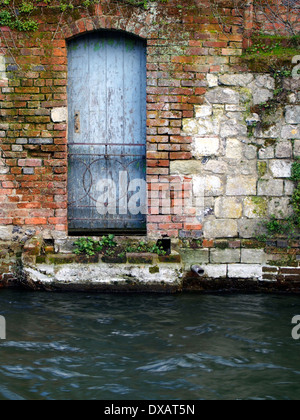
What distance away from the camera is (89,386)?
9.31 feet

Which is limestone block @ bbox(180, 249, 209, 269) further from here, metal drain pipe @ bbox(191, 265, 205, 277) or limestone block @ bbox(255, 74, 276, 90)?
limestone block @ bbox(255, 74, 276, 90)

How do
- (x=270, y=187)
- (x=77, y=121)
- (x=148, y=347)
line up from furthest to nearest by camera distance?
1. (x=77, y=121)
2. (x=270, y=187)
3. (x=148, y=347)

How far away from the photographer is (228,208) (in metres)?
4.79

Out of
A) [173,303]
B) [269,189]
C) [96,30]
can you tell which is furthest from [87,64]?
[173,303]

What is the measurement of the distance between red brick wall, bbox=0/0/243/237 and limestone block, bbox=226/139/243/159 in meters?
0.42

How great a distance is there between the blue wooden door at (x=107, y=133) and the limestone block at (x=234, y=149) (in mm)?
940

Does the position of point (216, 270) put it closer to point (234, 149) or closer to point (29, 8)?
point (234, 149)

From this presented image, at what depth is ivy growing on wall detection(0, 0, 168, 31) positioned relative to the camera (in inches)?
180

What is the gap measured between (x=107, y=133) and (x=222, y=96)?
132 cm

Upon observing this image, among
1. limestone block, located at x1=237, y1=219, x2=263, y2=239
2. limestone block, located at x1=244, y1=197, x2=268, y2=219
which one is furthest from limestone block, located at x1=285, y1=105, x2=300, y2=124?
limestone block, located at x1=237, y1=219, x2=263, y2=239

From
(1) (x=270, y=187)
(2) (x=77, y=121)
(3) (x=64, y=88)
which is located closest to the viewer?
(3) (x=64, y=88)

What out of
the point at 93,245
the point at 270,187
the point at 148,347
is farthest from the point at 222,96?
the point at 148,347

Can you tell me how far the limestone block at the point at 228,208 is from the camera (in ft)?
15.7

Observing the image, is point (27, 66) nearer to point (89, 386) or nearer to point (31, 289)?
point (31, 289)
